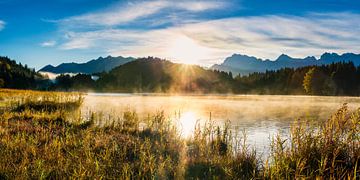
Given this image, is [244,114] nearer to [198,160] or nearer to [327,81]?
[198,160]

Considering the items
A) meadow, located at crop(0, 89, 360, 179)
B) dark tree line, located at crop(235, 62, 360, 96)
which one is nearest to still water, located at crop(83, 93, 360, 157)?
meadow, located at crop(0, 89, 360, 179)

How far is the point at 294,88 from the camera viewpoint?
593 feet

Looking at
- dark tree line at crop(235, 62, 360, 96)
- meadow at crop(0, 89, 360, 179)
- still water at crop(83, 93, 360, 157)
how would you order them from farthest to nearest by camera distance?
dark tree line at crop(235, 62, 360, 96)
still water at crop(83, 93, 360, 157)
meadow at crop(0, 89, 360, 179)

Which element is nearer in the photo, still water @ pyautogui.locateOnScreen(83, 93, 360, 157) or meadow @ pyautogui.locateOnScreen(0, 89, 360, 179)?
meadow @ pyautogui.locateOnScreen(0, 89, 360, 179)

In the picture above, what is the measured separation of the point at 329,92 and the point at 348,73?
2507 cm

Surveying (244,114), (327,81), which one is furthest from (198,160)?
(327,81)

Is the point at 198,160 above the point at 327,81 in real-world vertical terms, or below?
below

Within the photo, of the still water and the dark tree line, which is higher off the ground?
the dark tree line

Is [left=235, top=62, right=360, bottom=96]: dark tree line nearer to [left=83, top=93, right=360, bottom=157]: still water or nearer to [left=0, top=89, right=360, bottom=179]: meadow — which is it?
[left=83, top=93, right=360, bottom=157]: still water

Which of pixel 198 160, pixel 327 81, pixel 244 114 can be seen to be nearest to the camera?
pixel 198 160

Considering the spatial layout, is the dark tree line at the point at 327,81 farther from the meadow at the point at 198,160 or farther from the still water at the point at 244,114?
the meadow at the point at 198,160

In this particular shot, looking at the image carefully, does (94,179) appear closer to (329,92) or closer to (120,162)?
(120,162)

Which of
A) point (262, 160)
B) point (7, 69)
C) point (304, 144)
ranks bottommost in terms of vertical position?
point (262, 160)

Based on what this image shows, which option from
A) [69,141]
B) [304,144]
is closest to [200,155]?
[304,144]
